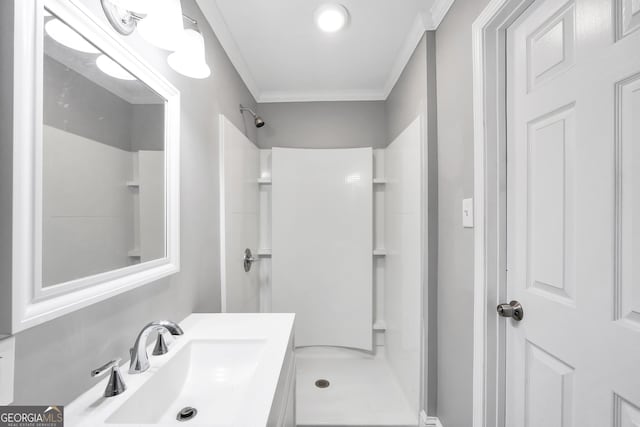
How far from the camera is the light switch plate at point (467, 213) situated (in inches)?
44.0

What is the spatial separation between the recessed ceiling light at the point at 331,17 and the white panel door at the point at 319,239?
97cm

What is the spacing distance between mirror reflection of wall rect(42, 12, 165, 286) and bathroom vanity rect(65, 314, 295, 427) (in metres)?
0.31

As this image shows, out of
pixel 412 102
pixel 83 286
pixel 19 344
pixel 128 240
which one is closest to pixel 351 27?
pixel 412 102

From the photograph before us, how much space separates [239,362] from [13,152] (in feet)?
2.75

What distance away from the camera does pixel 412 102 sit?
1707 mm

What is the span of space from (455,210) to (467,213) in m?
0.13

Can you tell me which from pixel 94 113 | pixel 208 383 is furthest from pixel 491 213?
pixel 94 113

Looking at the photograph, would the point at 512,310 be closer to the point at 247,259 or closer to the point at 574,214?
the point at 574,214

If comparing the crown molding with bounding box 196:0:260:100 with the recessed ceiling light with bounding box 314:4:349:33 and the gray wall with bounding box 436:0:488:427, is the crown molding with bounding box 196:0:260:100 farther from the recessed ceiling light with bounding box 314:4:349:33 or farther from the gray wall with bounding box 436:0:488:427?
the gray wall with bounding box 436:0:488:427

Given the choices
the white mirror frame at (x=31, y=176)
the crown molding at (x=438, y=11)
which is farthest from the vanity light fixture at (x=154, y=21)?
the crown molding at (x=438, y=11)

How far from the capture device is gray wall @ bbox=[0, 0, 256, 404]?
1.71ft

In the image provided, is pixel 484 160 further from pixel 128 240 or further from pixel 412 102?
pixel 128 240

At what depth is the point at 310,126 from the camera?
8.01 ft

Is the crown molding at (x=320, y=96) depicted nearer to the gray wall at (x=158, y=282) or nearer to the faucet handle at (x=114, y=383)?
the gray wall at (x=158, y=282)
